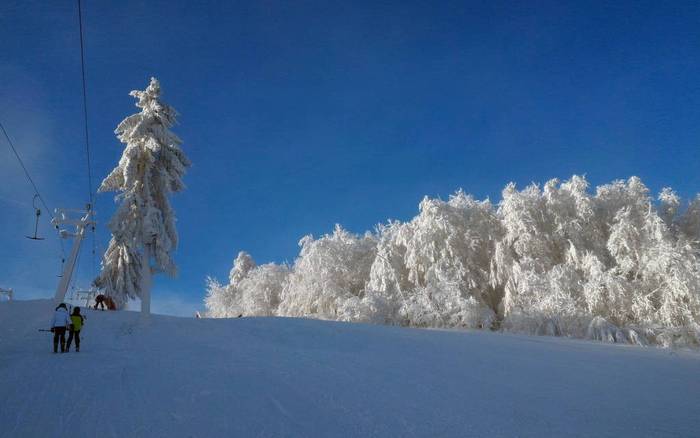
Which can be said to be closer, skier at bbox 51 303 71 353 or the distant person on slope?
skier at bbox 51 303 71 353

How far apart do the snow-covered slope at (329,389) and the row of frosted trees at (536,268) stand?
916 centimetres

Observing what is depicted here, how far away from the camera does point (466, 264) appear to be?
96.3 ft

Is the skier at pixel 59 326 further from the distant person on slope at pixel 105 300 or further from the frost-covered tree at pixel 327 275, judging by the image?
the frost-covered tree at pixel 327 275

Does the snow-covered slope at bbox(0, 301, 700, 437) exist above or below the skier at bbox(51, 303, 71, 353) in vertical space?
below

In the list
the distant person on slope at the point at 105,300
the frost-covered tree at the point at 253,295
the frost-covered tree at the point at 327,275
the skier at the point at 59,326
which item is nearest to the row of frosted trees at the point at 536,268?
the frost-covered tree at the point at 327,275

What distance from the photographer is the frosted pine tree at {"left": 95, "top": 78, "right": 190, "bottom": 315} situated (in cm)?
2000

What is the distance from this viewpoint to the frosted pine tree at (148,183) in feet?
65.6

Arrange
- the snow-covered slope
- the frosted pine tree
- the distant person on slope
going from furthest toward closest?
the distant person on slope < the frosted pine tree < the snow-covered slope

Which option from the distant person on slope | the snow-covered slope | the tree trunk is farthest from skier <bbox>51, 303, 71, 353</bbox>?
the distant person on slope

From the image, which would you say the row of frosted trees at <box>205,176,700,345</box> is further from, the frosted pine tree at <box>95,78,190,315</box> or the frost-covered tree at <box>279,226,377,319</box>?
the frosted pine tree at <box>95,78,190,315</box>

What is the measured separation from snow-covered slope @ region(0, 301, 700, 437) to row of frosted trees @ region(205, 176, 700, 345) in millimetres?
9162

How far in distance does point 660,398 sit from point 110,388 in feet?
34.9

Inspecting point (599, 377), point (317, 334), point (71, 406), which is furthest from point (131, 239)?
point (599, 377)

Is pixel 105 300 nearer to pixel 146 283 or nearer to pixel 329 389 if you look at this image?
pixel 146 283
